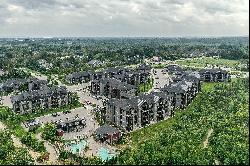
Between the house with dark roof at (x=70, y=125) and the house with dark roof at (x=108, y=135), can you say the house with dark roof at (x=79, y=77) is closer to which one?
the house with dark roof at (x=70, y=125)

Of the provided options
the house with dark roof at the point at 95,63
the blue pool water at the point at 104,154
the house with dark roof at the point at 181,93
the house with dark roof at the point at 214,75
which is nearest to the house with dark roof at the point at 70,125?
the blue pool water at the point at 104,154

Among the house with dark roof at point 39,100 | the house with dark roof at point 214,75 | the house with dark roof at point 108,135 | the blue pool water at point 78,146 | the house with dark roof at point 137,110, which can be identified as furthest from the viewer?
the house with dark roof at point 214,75

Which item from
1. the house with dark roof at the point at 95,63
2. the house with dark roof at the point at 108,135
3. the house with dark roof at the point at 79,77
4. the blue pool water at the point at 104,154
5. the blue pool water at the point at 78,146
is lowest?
the blue pool water at the point at 104,154

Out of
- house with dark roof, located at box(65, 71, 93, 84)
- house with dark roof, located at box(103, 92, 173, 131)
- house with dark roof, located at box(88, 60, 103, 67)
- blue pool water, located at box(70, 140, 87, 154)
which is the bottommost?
blue pool water, located at box(70, 140, 87, 154)

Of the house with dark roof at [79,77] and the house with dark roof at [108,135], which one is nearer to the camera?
the house with dark roof at [108,135]

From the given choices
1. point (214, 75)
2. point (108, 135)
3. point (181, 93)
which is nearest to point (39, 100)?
point (108, 135)

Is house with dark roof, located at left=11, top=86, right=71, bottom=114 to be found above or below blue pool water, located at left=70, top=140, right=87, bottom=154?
above

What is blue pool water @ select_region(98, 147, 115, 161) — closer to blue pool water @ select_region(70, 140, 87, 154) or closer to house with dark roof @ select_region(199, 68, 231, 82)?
blue pool water @ select_region(70, 140, 87, 154)

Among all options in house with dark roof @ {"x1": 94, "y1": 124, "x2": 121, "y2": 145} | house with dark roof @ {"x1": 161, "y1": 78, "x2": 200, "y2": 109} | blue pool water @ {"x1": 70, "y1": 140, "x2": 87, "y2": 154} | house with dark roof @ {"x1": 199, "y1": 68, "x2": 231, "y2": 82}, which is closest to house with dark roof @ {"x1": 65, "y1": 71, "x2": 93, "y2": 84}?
house with dark roof @ {"x1": 199, "y1": 68, "x2": 231, "y2": 82}
